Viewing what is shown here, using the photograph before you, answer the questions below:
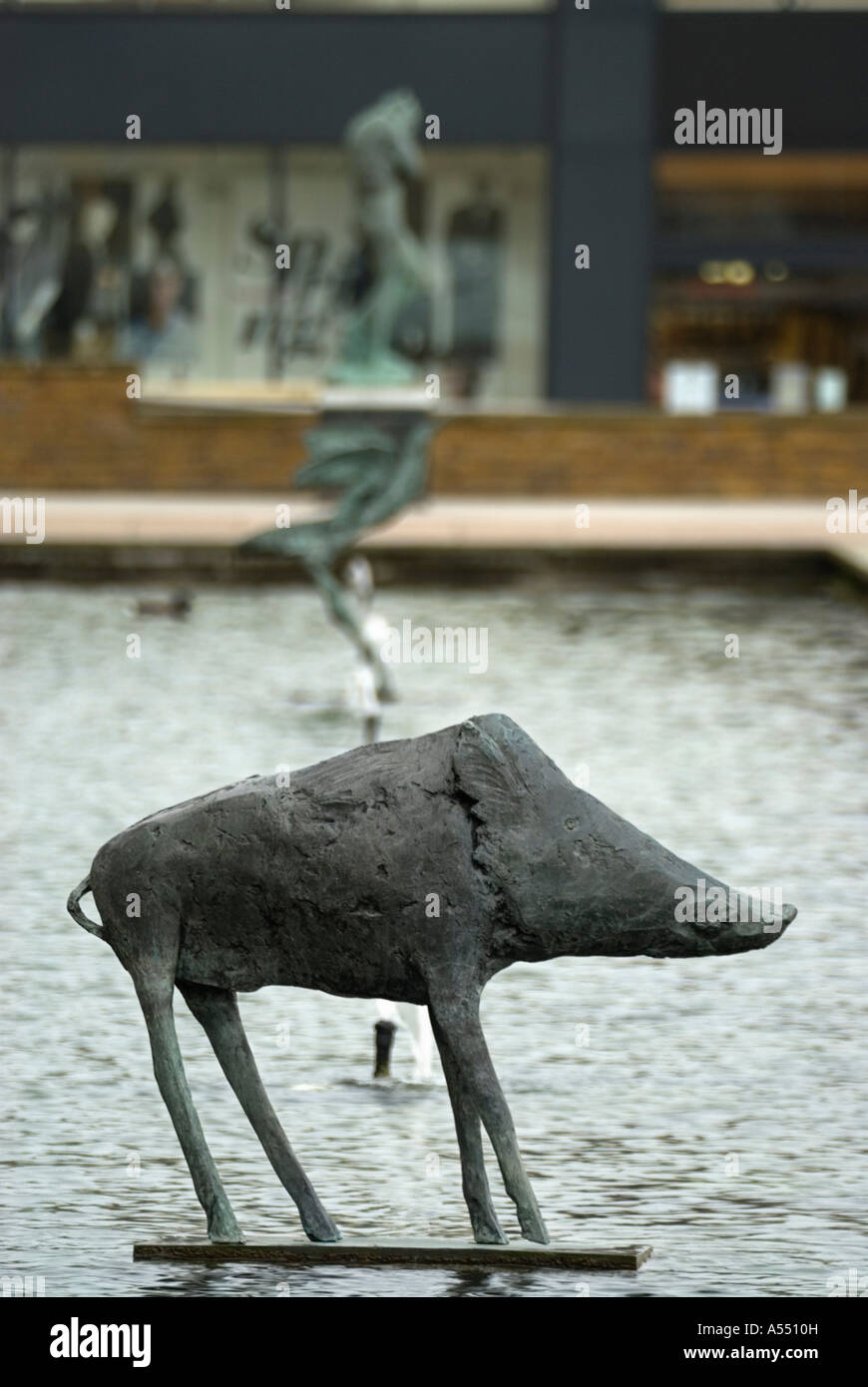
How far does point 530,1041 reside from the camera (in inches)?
371

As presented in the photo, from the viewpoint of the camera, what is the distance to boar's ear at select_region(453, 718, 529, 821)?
20.7 feet

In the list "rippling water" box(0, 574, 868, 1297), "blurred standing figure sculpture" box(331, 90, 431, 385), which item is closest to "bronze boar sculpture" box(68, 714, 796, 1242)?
"rippling water" box(0, 574, 868, 1297)

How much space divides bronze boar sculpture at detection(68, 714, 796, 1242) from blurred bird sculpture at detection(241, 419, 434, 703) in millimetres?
11108

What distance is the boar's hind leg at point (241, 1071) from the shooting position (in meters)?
6.60

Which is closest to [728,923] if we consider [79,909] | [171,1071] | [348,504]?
[171,1071]

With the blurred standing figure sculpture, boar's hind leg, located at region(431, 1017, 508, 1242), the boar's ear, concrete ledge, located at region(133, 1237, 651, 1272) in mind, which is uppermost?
the blurred standing figure sculpture

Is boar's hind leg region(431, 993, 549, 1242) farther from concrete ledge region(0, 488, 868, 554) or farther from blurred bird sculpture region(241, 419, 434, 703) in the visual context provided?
concrete ledge region(0, 488, 868, 554)

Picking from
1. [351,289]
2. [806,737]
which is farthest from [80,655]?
[351,289]

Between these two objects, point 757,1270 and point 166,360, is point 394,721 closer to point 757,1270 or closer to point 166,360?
point 757,1270

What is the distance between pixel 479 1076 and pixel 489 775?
61cm

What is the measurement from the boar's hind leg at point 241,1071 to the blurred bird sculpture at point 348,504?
10935 millimetres

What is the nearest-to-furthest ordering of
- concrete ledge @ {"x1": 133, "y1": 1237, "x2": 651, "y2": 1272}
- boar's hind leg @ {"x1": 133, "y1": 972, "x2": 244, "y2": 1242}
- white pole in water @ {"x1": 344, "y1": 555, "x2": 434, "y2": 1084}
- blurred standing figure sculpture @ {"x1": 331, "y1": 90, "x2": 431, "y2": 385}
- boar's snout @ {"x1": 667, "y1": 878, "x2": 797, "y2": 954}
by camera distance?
boar's snout @ {"x1": 667, "y1": 878, "x2": 797, "y2": 954} < boar's hind leg @ {"x1": 133, "y1": 972, "x2": 244, "y2": 1242} < concrete ledge @ {"x1": 133, "y1": 1237, "x2": 651, "y2": 1272} < white pole in water @ {"x1": 344, "y1": 555, "x2": 434, "y2": 1084} < blurred standing figure sculpture @ {"x1": 331, "y1": 90, "x2": 431, "y2": 385}

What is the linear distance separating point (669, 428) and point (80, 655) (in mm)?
13496

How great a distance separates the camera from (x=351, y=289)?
34406 millimetres
